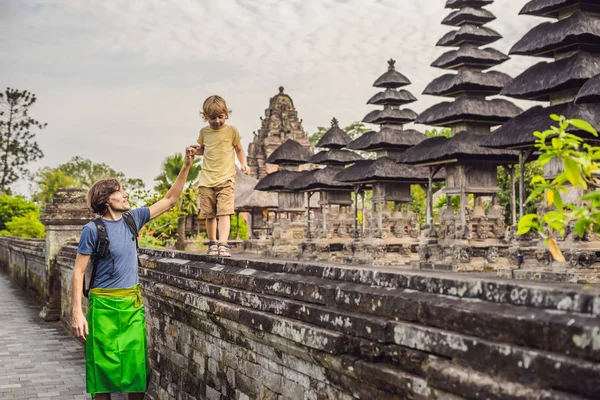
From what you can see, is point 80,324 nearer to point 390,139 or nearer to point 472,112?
point 472,112

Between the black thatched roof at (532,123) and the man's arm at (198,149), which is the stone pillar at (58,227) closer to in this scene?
the man's arm at (198,149)

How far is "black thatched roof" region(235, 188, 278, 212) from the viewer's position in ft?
135

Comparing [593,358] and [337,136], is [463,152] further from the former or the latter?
[593,358]

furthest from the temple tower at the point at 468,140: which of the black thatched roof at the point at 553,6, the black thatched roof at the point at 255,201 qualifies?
the black thatched roof at the point at 255,201

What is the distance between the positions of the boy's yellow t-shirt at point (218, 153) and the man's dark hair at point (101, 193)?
1.67m

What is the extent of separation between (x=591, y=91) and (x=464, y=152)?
23.1ft

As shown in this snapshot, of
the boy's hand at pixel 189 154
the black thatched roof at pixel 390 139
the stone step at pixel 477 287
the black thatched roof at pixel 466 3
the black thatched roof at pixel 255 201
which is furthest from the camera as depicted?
the black thatched roof at pixel 255 201

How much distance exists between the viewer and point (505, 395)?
2498 mm

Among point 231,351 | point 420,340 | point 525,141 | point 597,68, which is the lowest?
point 231,351

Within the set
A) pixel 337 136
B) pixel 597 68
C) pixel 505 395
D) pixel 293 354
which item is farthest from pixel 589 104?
pixel 337 136

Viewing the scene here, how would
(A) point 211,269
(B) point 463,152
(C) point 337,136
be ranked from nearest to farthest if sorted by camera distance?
(A) point 211,269
(B) point 463,152
(C) point 337,136

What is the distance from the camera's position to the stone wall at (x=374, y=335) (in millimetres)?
2445

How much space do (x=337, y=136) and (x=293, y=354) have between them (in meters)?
31.0

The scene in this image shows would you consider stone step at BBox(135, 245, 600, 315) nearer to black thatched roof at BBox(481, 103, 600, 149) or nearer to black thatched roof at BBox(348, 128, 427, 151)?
black thatched roof at BBox(481, 103, 600, 149)
